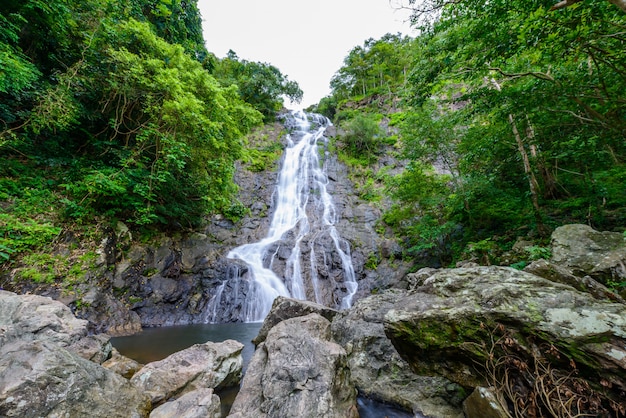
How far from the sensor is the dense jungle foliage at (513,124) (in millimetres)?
3867

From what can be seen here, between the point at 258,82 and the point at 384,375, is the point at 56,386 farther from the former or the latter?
the point at 258,82

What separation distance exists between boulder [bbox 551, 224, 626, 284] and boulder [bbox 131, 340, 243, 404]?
5.64 meters

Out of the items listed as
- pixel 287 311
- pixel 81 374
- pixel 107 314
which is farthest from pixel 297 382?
pixel 107 314

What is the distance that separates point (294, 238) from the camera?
12.3 m

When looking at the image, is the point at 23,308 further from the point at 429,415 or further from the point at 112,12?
the point at 112,12

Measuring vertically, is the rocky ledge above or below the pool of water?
above

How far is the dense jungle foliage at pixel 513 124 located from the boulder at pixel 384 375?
3697 millimetres

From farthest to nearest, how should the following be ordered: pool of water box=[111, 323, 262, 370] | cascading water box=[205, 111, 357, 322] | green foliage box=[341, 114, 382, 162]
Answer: green foliage box=[341, 114, 382, 162] → cascading water box=[205, 111, 357, 322] → pool of water box=[111, 323, 262, 370]

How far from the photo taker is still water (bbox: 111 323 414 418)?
2.97 m

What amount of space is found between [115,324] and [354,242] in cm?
933

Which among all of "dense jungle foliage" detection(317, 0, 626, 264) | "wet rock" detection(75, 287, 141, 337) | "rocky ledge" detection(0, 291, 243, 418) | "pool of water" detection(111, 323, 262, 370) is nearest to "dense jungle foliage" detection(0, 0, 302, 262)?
"wet rock" detection(75, 287, 141, 337)

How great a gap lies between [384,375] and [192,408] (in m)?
2.34

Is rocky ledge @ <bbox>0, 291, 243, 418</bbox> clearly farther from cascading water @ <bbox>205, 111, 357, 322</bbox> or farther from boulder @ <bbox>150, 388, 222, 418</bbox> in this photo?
cascading water @ <bbox>205, 111, 357, 322</bbox>

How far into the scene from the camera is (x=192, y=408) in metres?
2.49
